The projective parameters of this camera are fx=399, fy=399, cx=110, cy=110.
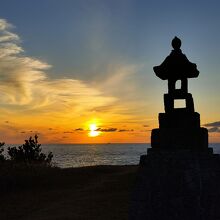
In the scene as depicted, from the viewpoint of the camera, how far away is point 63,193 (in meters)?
22.1

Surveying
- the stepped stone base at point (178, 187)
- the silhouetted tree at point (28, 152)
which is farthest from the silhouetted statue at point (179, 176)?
the silhouetted tree at point (28, 152)

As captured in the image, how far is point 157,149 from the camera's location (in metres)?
10.2

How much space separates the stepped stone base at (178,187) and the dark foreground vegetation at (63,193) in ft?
22.2

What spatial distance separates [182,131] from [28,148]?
25.7 metres

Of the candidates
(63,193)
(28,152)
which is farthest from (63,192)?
(28,152)

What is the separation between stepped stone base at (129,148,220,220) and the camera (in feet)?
30.9

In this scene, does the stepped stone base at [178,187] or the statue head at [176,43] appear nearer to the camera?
the stepped stone base at [178,187]

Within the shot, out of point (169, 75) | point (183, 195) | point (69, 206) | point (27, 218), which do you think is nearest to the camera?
point (183, 195)

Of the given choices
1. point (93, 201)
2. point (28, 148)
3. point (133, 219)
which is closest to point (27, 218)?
point (93, 201)

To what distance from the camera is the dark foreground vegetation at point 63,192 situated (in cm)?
1739

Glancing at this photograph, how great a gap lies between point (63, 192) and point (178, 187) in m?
13.9

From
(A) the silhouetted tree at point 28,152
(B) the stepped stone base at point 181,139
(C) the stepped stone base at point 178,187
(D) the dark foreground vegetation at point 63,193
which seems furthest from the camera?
(A) the silhouetted tree at point 28,152

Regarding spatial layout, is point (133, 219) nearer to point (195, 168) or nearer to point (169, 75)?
point (195, 168)

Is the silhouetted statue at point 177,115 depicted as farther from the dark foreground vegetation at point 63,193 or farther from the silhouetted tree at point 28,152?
the silhouetted tree at point 28,152
